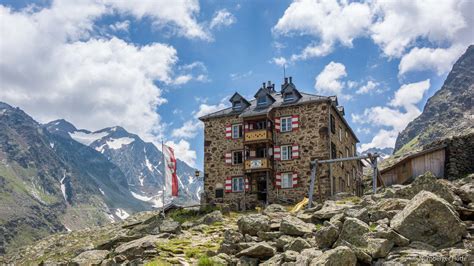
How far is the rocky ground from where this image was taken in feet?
46.2

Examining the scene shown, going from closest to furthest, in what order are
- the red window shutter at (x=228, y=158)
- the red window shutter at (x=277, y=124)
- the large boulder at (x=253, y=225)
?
the large boulder at (x=253, y=225)
the red window shutter at (x=277, y=124)
the red window shutter at (x=228, y=158)

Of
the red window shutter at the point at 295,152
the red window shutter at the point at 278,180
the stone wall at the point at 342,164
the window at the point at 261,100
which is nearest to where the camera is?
the red window shutter at the point at 295,152

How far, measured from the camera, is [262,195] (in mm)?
51531

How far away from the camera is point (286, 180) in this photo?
49.8 m

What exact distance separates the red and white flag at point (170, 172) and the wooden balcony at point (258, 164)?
1458cm

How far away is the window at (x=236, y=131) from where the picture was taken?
53094 mm

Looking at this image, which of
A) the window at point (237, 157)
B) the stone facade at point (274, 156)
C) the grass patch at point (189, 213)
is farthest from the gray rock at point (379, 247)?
the window at point (237, 157)

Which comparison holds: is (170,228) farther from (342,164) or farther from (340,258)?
(342,164)

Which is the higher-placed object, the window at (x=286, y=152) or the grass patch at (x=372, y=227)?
the window at (x=286, y=152)

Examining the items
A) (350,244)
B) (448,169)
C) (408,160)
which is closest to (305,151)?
(408,160)

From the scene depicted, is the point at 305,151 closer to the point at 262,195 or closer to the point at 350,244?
the point at 262,195

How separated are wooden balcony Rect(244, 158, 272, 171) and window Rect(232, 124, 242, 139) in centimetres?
370

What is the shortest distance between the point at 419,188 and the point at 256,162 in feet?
102

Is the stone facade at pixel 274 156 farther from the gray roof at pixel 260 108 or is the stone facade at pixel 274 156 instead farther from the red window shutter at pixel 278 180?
the gray roof at pixel 260 108
